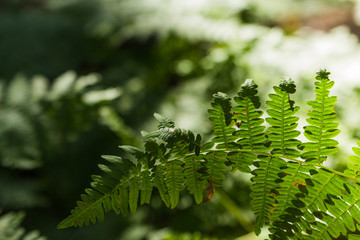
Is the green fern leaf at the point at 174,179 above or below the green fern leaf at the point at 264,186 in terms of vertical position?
above

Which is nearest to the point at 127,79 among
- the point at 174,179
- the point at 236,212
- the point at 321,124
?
the point at 236,212

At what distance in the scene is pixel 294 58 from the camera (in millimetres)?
2402

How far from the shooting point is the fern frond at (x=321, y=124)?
97 cm

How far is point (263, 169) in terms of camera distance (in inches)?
40.6

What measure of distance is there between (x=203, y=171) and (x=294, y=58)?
1.62 meters

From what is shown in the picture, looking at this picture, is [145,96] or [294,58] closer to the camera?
[294,58]

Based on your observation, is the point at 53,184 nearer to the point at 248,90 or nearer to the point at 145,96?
the point at 145,96

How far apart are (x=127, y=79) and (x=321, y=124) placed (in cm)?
245

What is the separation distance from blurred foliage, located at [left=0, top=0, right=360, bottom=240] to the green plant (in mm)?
467

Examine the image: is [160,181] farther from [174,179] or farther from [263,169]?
[263,169]

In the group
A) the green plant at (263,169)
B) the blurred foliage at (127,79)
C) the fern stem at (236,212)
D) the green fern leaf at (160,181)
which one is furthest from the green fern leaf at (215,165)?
the fern stem at (236,212)

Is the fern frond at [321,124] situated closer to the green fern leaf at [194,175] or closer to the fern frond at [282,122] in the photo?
the fern frond at [282,122]

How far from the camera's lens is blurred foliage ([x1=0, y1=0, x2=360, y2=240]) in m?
2.21

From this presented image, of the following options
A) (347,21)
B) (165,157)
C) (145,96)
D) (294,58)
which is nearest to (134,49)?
(145,96)
